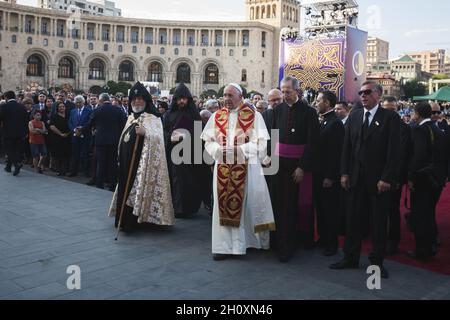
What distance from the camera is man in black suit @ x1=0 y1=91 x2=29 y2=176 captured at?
397 inches

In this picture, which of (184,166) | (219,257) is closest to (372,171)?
(219,257)

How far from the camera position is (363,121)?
453 centimetres

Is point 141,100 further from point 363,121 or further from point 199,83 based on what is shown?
point 199,83

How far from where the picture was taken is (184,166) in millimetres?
7016

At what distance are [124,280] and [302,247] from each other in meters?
2.26

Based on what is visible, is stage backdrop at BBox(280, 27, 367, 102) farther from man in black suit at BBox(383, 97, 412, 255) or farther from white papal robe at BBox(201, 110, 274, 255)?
white papal robe at BBox(201, 110, 274, 255)

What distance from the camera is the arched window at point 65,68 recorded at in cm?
5650

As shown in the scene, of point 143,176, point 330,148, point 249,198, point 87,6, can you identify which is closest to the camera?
point 249,198

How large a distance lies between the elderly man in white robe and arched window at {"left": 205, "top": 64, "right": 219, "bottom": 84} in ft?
195

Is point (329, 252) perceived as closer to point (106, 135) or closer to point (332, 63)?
point (106, 135)

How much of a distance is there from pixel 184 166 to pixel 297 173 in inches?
99.1

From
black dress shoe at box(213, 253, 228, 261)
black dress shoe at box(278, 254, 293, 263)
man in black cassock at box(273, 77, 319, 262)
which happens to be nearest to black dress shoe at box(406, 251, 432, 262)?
man in black cassock at box(273, 77, 319, 262)

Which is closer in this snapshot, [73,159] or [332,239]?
[332,239]
